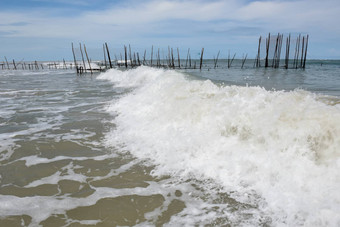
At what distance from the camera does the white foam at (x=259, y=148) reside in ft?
9.76

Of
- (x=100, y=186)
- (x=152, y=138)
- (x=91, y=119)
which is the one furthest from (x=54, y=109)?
(x=100, y=186)

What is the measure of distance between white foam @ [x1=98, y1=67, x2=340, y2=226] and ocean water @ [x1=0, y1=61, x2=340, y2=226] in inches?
0.6

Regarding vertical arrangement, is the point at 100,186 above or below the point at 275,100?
below

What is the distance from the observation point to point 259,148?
4.13 m

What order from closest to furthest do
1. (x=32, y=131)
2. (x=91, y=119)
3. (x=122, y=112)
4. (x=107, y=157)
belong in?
(x=107, y=157) < (x=32, y=131) < (x=91, y=119) < (x=122, y=112)

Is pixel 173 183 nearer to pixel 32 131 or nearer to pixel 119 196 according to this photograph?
pixel 119 196

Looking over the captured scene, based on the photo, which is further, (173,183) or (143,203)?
(173,183)

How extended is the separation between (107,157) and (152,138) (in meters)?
1.17

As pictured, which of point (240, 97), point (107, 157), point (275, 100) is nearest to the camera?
point (107, 157)

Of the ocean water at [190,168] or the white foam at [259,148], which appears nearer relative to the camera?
the ocean water at [190,168]

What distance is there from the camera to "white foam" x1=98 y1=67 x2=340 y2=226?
9.76ft

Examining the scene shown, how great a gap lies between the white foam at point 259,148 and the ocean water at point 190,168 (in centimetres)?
2

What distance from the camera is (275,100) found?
5.12 meters

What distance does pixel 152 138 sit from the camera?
543cm
